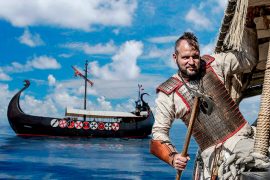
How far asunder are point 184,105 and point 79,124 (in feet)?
189

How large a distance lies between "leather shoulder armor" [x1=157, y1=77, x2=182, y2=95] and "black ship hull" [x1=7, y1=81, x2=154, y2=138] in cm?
5588

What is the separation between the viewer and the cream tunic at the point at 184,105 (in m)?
3.46

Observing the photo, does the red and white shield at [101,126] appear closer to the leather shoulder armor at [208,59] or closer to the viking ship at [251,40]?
the viking ship at [251,40]

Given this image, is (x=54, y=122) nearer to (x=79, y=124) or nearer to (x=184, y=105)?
(x=79, y=124)

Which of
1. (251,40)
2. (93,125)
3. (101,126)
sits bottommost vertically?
(101,126)

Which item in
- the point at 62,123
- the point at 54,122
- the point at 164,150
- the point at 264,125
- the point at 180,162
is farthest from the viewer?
the point at 62,123

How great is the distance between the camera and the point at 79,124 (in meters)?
60.3

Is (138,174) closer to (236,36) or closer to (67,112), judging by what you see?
(236,36)

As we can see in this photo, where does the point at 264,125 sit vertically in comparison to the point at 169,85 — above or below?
below

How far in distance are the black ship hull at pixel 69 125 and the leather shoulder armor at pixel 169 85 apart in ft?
183

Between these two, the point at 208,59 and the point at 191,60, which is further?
the point at 208,59

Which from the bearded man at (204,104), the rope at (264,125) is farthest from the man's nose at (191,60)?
the rope at (264,125)

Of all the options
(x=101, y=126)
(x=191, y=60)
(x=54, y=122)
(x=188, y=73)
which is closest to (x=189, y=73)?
(x=188, y=73)

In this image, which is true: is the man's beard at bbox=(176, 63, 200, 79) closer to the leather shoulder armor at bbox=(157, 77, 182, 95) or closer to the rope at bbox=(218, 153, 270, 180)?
the leather shoulder armor at bbox=(157, 77, 182, 95)
